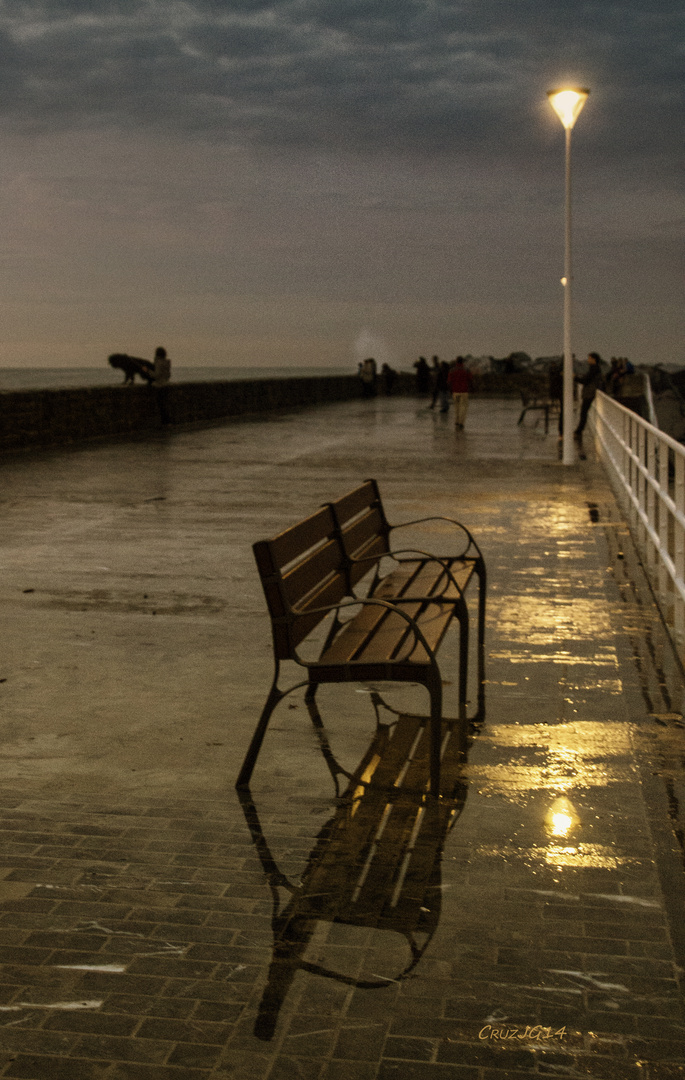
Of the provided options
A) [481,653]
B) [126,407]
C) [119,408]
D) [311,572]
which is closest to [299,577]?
[311,572]

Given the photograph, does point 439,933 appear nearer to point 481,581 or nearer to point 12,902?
point 12,902

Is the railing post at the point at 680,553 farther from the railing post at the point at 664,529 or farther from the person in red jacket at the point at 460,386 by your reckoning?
the person in red jacket at the point at 460,386

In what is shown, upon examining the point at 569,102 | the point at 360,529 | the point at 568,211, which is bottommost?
the point at 360,529

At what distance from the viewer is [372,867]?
375cm

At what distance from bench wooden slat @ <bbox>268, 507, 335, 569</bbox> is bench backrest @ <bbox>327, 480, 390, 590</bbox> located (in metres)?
0.08

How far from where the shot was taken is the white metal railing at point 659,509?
681 cm

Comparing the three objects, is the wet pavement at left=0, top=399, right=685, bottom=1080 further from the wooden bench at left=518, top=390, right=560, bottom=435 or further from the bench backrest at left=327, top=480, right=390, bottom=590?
the wooden bench at left=518, top=390, right=560, bottom=435

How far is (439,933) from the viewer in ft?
10.9

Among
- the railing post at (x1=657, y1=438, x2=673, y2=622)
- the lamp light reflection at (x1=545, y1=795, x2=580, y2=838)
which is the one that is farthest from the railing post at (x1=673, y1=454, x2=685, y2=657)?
the lamp light reflection at (x1=545, y1=795, x2=580, y2=838)

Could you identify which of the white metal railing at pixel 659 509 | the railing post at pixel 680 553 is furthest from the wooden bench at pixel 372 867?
the railing post at pixel 680 553

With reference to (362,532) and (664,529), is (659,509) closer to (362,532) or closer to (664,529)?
(664,529)

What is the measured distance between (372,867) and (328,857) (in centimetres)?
15

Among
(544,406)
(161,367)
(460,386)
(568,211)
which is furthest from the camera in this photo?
(544,406)

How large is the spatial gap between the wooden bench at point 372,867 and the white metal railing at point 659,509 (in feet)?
6.87
